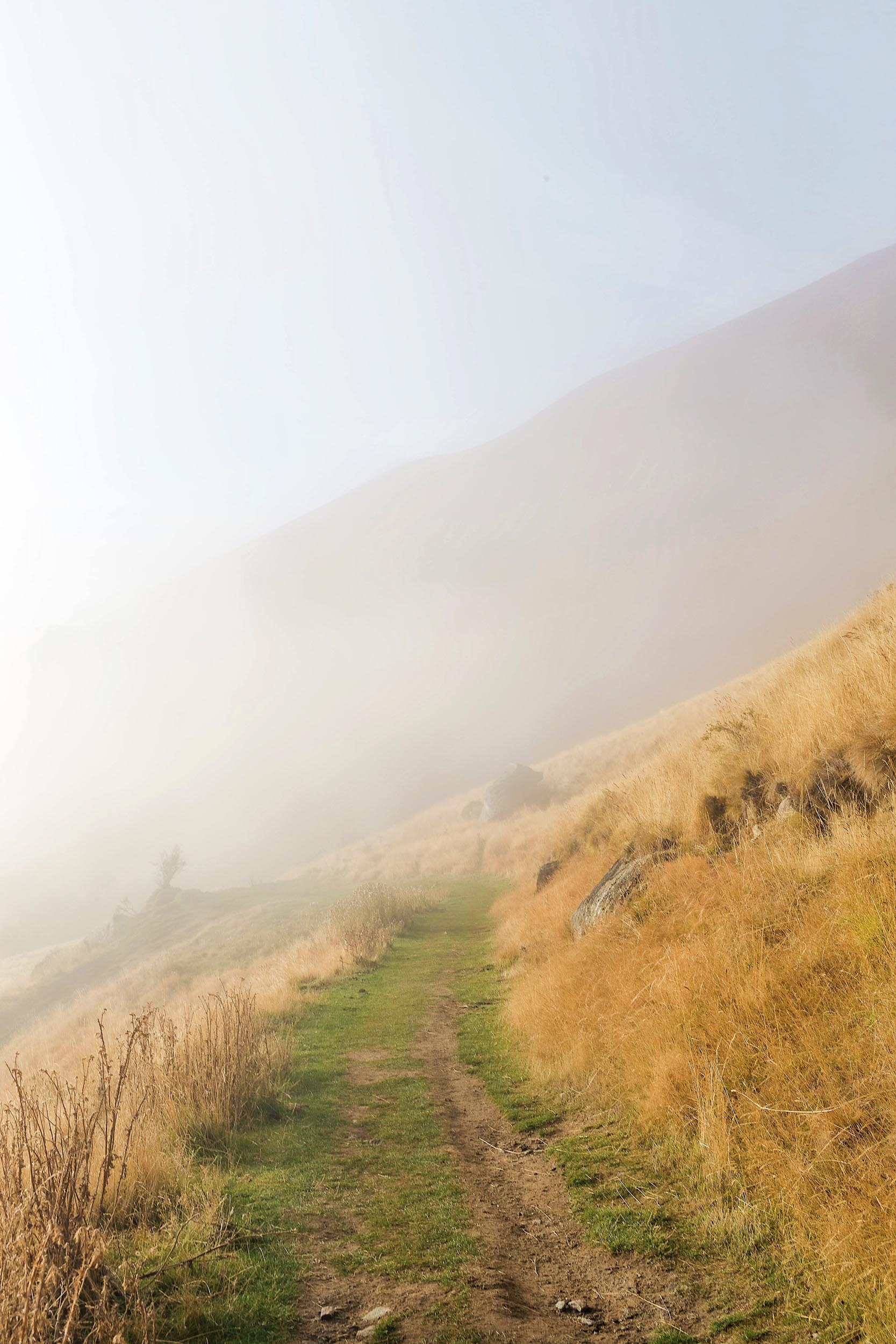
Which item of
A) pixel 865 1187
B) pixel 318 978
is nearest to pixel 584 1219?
pixel 865 1187

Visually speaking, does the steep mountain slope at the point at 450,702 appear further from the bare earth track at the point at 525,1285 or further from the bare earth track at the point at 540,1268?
the bare earth track at the point at 525,1285

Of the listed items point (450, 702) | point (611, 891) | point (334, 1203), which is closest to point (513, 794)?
point (611, 891)

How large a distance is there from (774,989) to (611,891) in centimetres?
498

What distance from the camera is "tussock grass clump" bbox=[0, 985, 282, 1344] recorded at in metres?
3.20

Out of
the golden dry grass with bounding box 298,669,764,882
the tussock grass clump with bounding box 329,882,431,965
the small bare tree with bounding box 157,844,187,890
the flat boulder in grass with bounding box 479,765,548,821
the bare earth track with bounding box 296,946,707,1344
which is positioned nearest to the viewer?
the bare earth track with bounding box 296,946,707,1344

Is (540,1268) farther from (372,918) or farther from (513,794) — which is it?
(513,794)

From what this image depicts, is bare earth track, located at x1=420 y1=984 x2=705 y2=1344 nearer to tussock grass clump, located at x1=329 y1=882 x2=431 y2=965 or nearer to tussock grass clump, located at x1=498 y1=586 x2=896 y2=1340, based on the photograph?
tussock grass clump, located at x1=498 y1=586 x2=896 y2=1340

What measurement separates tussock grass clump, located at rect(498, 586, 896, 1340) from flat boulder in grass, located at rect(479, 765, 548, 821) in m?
32.9

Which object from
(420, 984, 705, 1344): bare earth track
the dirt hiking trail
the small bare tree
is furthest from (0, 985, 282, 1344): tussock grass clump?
the small bare tree

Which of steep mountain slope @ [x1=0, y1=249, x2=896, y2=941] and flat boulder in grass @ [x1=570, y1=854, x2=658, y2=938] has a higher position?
steep mountain slope @ [x1=0, y1=249, x2=896, y2=941]

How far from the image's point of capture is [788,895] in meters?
6.43

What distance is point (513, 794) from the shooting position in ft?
149

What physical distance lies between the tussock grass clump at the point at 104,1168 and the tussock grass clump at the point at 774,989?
11.8 feet

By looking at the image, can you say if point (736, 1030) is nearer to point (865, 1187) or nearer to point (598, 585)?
point (865, 1187)
